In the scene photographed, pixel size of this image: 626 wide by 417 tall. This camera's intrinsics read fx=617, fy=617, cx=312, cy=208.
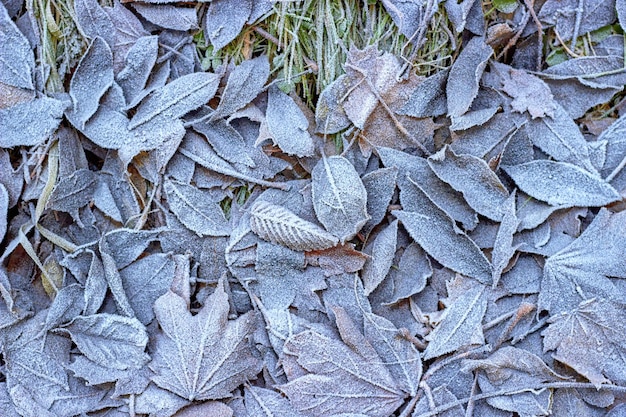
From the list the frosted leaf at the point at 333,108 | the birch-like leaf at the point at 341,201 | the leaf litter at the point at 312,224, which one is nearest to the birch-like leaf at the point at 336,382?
the leaf litter at the point at 312,224

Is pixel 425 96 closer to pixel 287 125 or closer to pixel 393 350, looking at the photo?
pixel 287 125

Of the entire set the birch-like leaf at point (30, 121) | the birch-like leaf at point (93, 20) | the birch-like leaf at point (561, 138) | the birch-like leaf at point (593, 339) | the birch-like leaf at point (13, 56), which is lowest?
the birch-like leaf at point (593, 339)

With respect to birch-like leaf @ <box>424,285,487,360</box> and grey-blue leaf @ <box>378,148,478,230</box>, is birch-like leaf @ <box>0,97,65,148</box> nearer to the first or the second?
grey-blue leaf @ <box>378,148,478,230</box>

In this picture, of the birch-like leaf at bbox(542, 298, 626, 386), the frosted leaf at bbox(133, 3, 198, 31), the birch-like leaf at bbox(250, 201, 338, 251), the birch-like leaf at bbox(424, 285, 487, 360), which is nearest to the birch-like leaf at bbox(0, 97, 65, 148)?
the frosted leaf at bbox(133, 3, 198, 31)

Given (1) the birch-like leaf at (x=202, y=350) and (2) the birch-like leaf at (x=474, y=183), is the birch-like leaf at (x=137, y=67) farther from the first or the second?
(2) the birch-like leaf at (x=474, y=183)

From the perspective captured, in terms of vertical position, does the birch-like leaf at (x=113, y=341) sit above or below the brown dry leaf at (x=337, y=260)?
below
